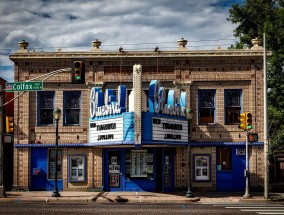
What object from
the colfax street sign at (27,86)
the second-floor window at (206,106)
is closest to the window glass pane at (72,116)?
the colfax street sign at (27,86)

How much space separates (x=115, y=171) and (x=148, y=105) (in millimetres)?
4474

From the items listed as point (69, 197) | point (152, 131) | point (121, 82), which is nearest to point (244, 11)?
point (121, 82)

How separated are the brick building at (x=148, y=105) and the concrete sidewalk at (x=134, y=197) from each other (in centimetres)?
157

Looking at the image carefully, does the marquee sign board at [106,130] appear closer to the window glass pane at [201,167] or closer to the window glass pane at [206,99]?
the window glass pane at [201,167]

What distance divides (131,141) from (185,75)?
6613 mm

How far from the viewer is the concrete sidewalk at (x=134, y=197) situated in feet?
81.5

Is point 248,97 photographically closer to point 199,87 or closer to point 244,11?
point 199,87

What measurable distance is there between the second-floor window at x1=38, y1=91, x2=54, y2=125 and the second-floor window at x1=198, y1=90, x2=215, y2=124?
9160mm

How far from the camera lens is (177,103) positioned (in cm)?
2788

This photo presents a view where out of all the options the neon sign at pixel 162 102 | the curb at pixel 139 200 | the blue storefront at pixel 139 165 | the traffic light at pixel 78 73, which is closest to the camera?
the traffic light at pixel 78 73

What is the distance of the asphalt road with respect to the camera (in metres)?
19.5

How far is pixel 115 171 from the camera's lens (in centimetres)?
2945

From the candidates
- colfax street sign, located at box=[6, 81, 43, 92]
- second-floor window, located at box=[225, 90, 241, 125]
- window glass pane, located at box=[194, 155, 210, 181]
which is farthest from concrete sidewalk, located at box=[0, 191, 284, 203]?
colfax street sign, located at box=[6, 81, 43, 92]

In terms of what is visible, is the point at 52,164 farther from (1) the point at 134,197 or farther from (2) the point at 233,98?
(2) the point at 233,98
